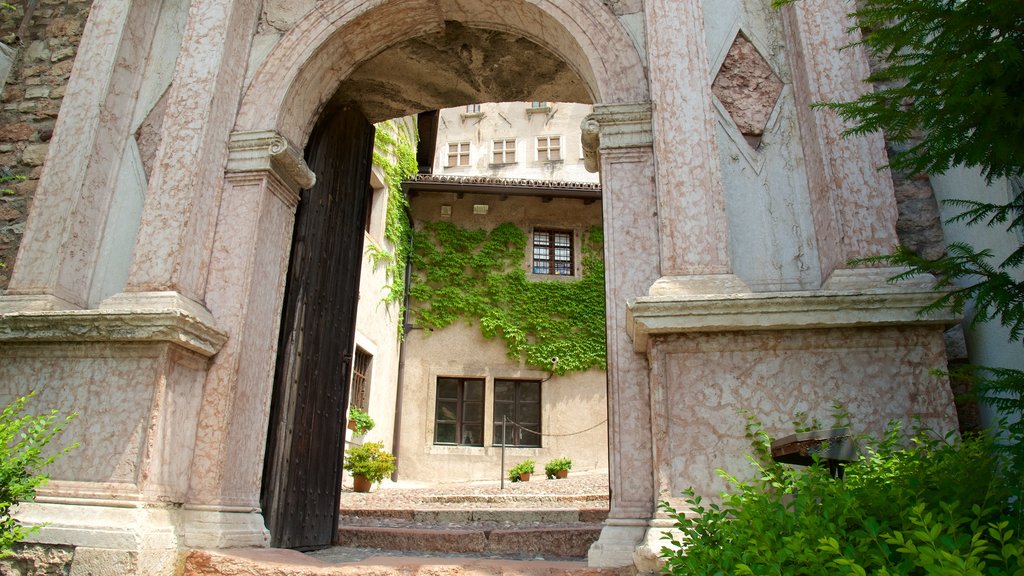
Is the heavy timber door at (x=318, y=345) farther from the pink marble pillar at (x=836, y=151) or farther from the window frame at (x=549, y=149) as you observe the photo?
the window frame at (x=549, y=149)

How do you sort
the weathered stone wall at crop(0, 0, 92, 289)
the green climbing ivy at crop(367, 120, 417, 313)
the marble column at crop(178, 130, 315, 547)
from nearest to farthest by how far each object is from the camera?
the marble column at crop(178, 130, 315, 547)
the weathered stone wall at crop(0, 0, 92, 289)
the green climbing ivy at crop(367, 120, 417, 313)

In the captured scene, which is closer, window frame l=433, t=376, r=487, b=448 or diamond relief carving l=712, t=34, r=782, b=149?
diamond relief carving l=712, t=34, r=782, b=149

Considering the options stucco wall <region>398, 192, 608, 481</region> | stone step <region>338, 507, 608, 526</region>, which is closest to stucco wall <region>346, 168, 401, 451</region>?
stucco wall <region>398, 192, 608, 481</region>

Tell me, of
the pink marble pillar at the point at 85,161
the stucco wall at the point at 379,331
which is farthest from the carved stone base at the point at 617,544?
the stucco wall at the point at 379,331

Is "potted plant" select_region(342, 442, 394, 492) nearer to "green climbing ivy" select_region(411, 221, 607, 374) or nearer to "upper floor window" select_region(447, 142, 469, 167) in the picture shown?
"green climbing ivy" select_region(411, 221, 607, 374)

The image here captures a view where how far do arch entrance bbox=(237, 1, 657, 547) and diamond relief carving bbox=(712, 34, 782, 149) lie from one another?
52 centimetres

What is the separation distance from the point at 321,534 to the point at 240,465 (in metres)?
1.28

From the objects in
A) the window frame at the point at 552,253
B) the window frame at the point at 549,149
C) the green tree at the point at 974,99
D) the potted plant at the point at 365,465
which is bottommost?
the potted plant at the point at 365,465

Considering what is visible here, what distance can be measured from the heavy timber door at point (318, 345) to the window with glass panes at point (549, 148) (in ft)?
50.8

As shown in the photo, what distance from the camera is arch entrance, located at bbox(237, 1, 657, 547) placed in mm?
4430

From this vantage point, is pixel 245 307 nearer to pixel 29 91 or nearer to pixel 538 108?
pixel 29 91

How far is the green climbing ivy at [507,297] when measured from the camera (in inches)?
600

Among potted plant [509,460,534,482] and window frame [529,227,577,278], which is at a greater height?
window frame [529,227,577,278]

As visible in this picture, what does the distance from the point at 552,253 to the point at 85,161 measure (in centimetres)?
1217
